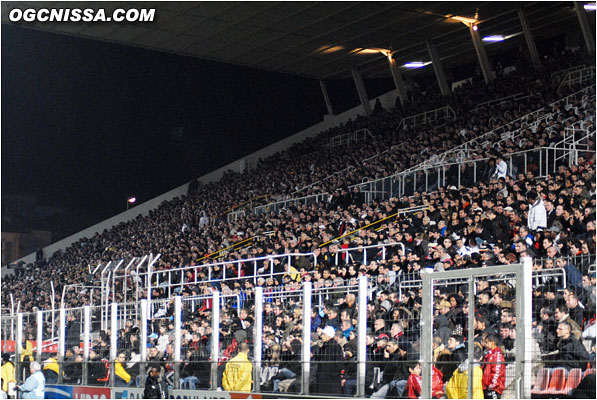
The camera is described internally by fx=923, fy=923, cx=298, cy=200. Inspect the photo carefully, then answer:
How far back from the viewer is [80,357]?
14.5 m

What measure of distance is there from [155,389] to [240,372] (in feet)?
4.91

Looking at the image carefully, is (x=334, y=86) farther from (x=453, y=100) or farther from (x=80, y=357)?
(x=80, y=357)

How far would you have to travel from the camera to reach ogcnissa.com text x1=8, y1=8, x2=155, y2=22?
29.3 metres

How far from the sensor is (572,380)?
277 inches

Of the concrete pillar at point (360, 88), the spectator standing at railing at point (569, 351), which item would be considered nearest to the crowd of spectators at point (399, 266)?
the spectator standing at railing at point (569, 351)

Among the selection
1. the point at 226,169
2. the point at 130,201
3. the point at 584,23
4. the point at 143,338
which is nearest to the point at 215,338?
the point at 143,338

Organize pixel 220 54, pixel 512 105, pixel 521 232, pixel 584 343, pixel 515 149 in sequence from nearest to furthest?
pixel 584 343, pixel 521 232, pixel 515 149, pixel 512 105, pixel 220 54

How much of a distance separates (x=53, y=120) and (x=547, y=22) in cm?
1808

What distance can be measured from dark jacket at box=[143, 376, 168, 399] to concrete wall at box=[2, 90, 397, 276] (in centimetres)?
2380

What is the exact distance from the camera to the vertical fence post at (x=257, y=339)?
35.8ft

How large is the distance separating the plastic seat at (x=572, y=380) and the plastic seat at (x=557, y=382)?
0.11 ft

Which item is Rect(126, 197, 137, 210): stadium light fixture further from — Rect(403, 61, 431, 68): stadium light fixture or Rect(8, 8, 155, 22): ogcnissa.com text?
Rect(403, 61, 431, 68): stadium light fixture

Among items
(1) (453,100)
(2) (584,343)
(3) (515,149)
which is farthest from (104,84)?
(2) (584,343)

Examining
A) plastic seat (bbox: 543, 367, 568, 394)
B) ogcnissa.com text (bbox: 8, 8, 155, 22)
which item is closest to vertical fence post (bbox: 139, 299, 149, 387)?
plastic seat (bbox: 543, 367, 568, 394)
